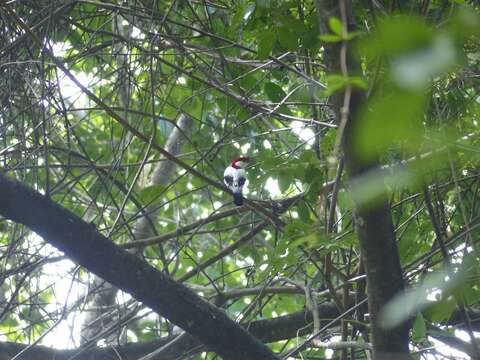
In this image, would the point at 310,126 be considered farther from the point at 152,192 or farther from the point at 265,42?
the point at 152,192

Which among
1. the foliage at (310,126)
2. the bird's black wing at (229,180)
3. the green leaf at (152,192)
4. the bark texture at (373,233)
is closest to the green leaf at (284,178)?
the foliage at (310,126)

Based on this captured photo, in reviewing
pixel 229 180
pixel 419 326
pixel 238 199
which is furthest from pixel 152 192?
pixel 419 326

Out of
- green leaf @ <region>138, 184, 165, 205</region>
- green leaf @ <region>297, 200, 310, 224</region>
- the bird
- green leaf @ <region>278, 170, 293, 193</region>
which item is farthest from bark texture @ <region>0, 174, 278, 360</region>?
the bird

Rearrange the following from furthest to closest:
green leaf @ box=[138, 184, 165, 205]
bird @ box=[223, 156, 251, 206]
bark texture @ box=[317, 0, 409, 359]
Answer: bird @ box=[223, 156, 251, 206] → green leaf @ box=[138, 184, 165, 205] → bark texture @ box=[317, 0, 409, 359]

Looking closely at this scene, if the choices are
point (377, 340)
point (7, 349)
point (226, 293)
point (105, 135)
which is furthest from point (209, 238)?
point (377, 340)

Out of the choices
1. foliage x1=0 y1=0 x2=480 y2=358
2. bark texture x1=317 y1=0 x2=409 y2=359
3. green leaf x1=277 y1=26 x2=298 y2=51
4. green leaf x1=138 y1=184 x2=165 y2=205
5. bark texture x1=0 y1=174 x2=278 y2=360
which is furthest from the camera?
green leaf x1=138 y1=184 x2=165 y2=205

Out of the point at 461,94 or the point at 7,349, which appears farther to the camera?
the point at 7,349

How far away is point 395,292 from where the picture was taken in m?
1.90

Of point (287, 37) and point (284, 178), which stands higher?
point (287, 37)

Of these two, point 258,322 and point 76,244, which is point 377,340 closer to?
point 76,244

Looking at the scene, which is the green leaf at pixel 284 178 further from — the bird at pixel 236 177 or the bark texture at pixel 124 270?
the bird at pixel 236 177

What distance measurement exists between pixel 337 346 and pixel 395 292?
15.1 inches

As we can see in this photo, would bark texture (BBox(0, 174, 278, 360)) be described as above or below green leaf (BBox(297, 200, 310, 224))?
below

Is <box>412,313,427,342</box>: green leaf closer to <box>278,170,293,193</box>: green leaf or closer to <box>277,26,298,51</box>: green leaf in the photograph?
<box>278,170,293,193</box>: green leaf
